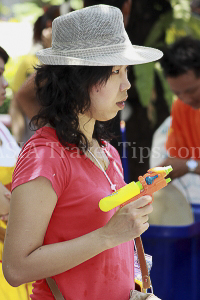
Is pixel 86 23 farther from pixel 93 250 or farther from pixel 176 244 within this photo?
pixel 176 244

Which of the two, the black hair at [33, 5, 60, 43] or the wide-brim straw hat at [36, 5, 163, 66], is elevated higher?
the wide-brim straw hat at [36, 5, 163, 66]

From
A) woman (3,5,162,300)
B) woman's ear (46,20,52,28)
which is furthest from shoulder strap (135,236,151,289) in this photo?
woman's ear (46,20,52,28)

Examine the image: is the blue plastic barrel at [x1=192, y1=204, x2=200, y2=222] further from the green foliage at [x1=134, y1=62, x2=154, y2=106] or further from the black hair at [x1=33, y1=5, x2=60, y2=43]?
the black hair at [x1=33, y1=5, x2=60, y2=43]

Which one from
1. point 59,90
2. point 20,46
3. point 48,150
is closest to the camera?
point 48,150

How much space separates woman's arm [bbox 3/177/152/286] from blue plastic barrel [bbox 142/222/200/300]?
4.48 ft

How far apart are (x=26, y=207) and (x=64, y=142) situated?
287 mm

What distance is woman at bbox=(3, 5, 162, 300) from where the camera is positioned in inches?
47.5

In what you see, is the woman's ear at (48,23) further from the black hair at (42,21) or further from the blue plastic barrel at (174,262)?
the blue plastic barrel at (174,262)

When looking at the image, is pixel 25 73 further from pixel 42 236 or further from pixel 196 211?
pixel 42 236

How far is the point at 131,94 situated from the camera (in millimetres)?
4305

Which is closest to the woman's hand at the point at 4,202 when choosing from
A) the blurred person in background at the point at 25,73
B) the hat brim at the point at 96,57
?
the hat brim at the point at 96,57

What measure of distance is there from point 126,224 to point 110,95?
0.45 meters

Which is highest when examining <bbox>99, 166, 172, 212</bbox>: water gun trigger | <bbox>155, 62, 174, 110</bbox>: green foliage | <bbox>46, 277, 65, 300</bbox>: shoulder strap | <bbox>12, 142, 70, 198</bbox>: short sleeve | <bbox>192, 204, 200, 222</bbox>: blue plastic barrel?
<bbox>12, 142, 70, 198</bbox>: short sleeve

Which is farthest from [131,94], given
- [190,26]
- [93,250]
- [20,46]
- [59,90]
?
[93,250]
